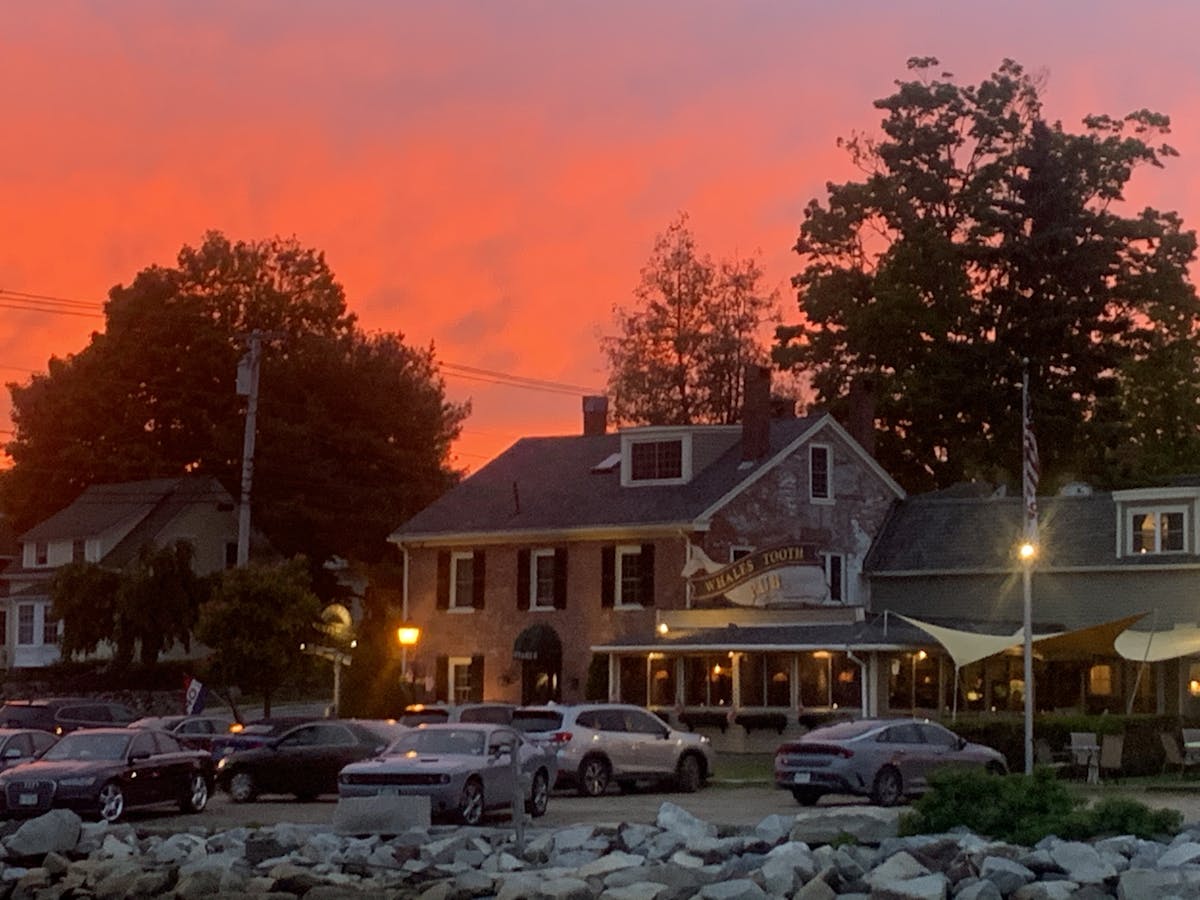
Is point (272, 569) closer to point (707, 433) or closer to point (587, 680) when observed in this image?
point (587, 680)

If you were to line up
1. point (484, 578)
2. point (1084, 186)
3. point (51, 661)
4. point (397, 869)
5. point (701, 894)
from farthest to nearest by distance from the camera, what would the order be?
point (51, 661) < point (1084, 186) < point (484, 578) < point (397, 869) < point (701, 894)

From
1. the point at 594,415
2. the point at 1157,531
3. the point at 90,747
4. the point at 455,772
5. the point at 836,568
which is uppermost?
the point at 594,415

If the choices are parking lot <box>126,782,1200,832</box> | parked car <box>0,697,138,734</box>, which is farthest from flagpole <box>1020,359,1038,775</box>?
parked car <box>0,697,138,734</box>

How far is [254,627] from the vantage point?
169 feet

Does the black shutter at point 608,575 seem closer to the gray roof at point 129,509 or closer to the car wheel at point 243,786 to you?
the car wheel at point 243,786

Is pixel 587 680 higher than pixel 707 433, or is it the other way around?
pixel 707 433

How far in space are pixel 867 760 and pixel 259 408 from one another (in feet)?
177

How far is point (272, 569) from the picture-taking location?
52.9 metres

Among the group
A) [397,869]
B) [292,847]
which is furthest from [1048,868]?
[292,847]

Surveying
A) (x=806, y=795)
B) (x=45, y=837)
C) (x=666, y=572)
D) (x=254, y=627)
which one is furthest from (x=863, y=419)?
(x=45, y=837)

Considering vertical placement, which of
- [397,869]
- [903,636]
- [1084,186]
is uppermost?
[1084,186]

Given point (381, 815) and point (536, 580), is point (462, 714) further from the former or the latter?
→ point (536, 580)

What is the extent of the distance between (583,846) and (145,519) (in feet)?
199

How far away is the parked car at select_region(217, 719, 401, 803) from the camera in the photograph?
35.9m
